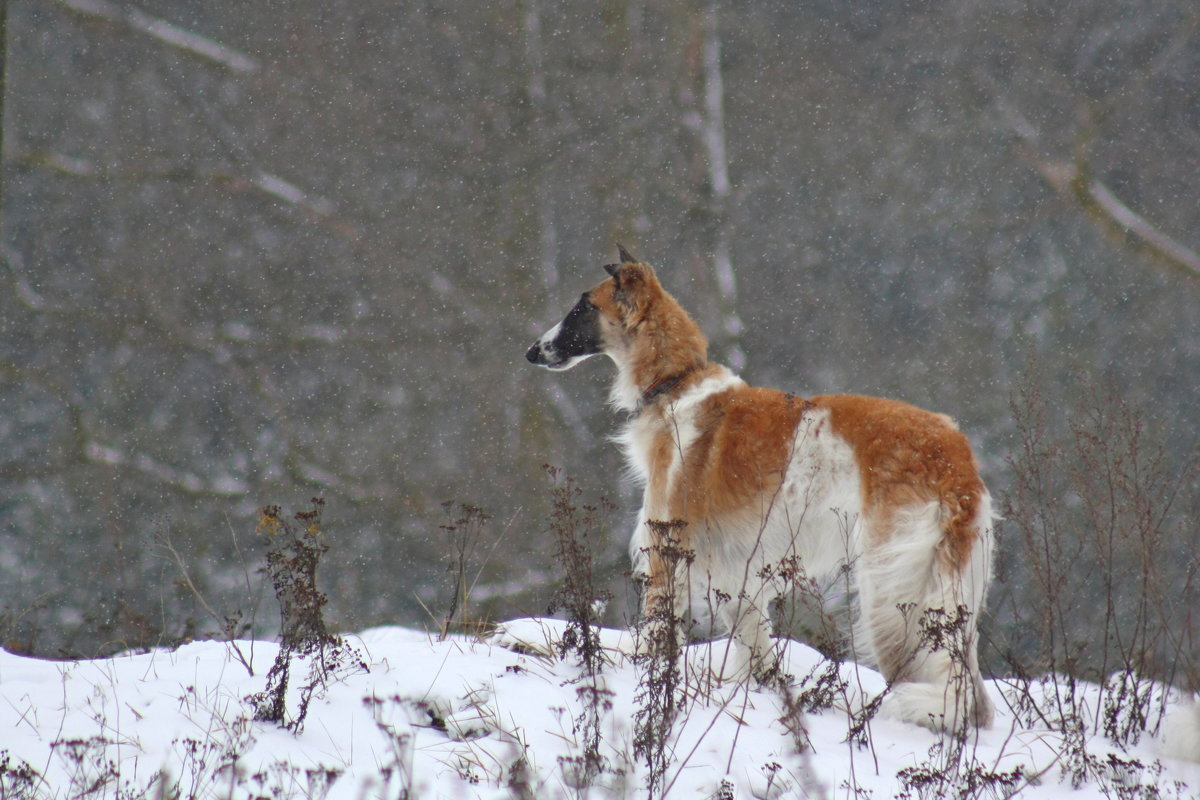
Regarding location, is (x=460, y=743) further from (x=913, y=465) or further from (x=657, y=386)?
(x=657, y=386)

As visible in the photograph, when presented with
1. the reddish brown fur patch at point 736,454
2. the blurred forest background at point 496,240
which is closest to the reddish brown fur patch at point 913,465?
the reddish brown fur patch at point 736,454

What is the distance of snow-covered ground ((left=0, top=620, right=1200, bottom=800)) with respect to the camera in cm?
249

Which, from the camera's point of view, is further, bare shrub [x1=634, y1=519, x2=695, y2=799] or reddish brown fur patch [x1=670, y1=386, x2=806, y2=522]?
reddish brown fur patch [x1=670, y1=386, x2=806, y2=522]

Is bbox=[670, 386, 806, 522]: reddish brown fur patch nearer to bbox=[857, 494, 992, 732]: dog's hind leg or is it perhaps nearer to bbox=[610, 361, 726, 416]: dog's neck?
bbox=[610, 361, 726, 416]: dog's neck

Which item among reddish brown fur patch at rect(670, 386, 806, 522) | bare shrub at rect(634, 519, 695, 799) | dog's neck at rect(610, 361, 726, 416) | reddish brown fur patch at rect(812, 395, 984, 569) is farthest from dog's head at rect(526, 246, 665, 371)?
bare shrub at rect(634, 519, 695, 799)

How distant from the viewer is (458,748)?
9.50ft

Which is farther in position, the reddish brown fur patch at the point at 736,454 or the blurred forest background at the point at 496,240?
the blurred forest background at the point at 496,240

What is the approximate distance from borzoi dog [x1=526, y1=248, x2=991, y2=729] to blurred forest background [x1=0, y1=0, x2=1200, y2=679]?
4957mm

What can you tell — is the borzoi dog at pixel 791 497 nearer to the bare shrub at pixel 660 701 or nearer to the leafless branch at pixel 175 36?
the bare shrub at pixel 660 701

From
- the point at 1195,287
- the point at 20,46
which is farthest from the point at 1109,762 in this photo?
the point at 20,46

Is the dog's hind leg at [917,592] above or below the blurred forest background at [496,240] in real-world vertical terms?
below

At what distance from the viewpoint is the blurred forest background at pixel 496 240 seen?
1039 cm

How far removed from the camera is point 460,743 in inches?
116

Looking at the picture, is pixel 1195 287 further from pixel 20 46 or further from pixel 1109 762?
pixel 20 46
